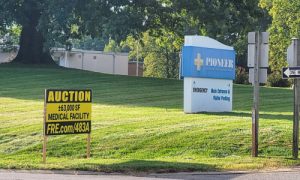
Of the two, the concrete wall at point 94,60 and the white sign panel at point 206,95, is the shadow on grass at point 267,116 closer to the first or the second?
the white sign panel at point 206,95

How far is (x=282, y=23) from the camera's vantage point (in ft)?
153

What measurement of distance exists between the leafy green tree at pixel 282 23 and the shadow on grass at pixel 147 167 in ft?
106

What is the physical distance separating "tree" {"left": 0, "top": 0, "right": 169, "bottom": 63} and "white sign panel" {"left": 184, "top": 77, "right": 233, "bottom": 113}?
1625 cm

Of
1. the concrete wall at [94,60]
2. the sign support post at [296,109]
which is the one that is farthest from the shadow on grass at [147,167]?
the concrete wall at [94,60]

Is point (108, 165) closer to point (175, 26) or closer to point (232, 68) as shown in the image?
point (232, 68)

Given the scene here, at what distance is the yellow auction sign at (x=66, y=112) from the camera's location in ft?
48.6

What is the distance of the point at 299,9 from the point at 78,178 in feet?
118

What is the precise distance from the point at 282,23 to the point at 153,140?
31966 millimetres

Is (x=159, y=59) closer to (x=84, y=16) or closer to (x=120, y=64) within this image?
(x=120, y=64)

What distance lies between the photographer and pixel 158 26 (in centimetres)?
4503

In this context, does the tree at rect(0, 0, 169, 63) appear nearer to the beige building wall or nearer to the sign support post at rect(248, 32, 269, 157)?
the sign support post at rect(248, 32, 269, 157)

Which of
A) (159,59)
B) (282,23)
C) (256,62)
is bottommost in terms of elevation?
(256,62)

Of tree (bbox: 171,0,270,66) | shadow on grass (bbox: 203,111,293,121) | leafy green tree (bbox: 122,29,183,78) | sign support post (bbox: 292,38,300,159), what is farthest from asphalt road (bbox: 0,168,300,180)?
leafy green tree (bbox: 122,29,183,78)

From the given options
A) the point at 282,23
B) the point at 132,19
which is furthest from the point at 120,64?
the point at 132,19
